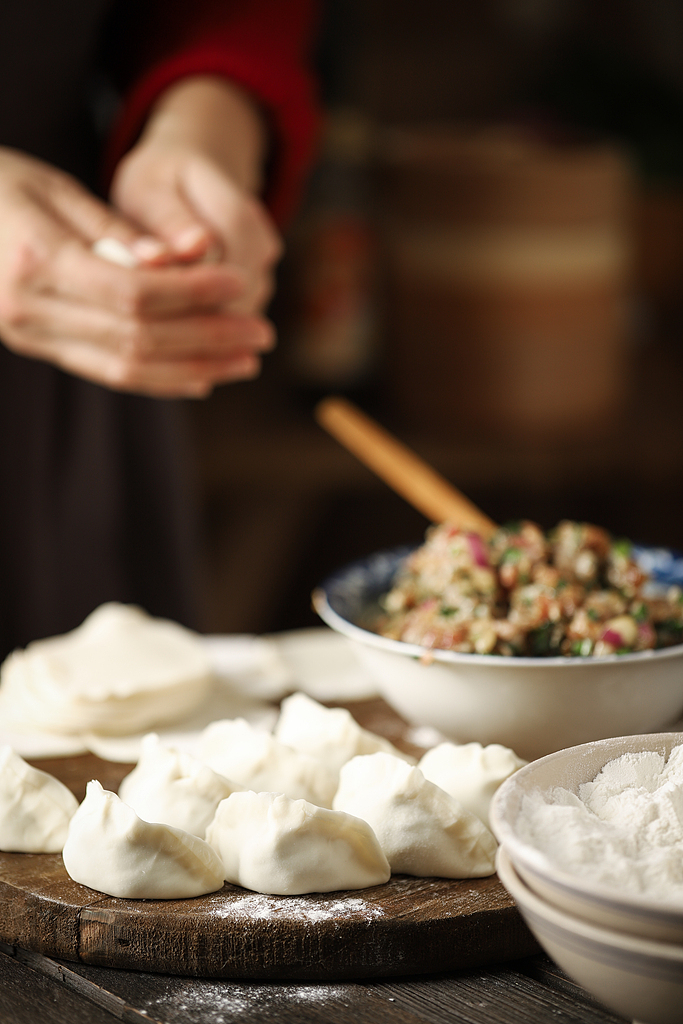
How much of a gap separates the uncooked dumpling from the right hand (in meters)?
0.30

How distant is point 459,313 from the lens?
2463mm

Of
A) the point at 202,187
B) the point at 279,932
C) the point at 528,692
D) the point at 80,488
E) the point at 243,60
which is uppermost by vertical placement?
the point at 243,60

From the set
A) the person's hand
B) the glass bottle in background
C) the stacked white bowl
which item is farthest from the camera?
the glass bottle in background

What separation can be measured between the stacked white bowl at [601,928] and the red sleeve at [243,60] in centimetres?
120

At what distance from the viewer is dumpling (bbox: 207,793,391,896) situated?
758 millimetres

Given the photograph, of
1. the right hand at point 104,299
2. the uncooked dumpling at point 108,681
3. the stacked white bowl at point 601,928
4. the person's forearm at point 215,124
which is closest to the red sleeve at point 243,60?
the person's forearm at point 215,124

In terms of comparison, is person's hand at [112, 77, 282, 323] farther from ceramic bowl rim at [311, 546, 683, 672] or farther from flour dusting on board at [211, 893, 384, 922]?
flour dusting on board at [211, 893, 384, 922]

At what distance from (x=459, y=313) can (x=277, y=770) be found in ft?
5.70

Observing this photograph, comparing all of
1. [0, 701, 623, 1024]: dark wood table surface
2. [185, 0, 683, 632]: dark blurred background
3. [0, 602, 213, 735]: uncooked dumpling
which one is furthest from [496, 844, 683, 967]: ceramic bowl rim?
[185, 0, 683, 632]: dark blurred background

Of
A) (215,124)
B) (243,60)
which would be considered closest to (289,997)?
(215,124)

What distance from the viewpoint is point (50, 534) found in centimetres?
174

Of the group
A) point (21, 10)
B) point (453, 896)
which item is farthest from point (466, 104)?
Answer: point (453, 896)

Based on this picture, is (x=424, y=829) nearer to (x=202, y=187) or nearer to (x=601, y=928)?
(x=601, y=928)

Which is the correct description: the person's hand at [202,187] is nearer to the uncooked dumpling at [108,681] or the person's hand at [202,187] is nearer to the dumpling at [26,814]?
the uncooked dumpling at [108,681]
